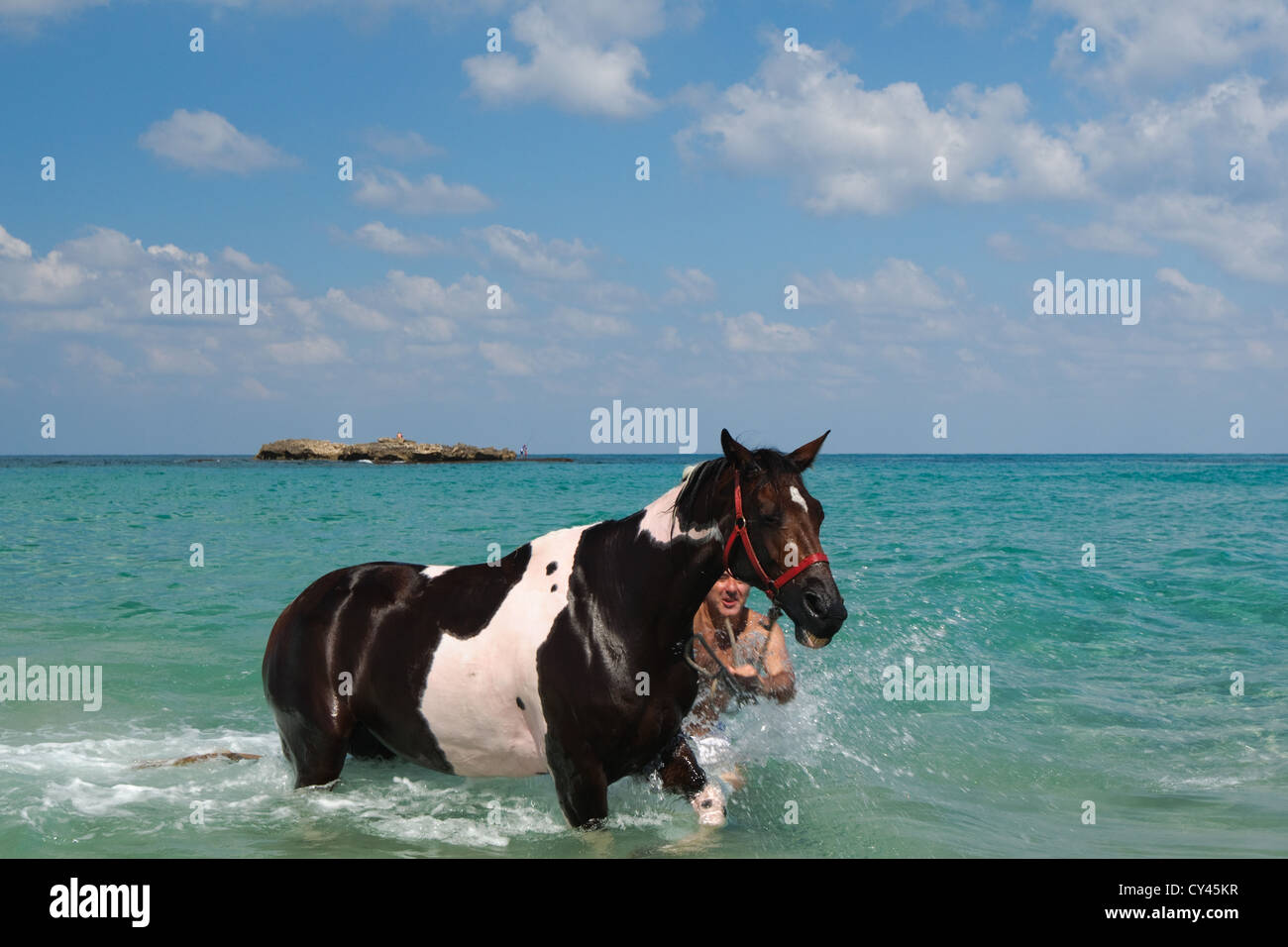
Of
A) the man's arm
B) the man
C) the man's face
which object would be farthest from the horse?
the man's arm

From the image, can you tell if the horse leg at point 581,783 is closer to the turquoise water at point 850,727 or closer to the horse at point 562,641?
the horse at point 562,641

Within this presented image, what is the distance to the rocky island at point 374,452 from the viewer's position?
96.4 m

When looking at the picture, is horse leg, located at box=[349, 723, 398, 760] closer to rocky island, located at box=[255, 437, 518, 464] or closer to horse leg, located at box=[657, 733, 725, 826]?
horse leg, located at box=[657, 733, 725, 826]

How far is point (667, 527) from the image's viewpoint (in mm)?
4273

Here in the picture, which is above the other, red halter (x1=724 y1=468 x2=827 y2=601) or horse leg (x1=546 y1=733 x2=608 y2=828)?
red halter (x1=724 y1=468 x2=827 y2=601)

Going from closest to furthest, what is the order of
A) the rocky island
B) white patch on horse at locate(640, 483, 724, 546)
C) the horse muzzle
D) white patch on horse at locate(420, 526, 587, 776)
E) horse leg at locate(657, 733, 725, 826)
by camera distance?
1. the horse muzzle
2. white patch on horse at locate(640, 483, 724, 546)
3. white patch on horse at locate(420, 526, 587, 776)
4. horse leg at locate(657, 733, 725, 826)
5. the rocky island

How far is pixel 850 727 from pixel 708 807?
3.19 meters

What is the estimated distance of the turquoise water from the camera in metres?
5.02

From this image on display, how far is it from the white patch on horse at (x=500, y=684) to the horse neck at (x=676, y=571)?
449mm

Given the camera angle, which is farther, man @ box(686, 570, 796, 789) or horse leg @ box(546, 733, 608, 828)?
man @ box(686, 570, 796, 789)

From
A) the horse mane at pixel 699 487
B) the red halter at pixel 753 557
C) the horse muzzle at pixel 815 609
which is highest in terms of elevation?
the horse mane at pixel 699 487

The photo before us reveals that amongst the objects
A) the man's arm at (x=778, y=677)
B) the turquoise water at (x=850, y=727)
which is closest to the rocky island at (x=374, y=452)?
the turquoise water at (x=850, y=727)

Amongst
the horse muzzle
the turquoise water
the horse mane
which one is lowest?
the turquoise water

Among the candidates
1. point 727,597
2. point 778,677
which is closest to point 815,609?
point 727,597
